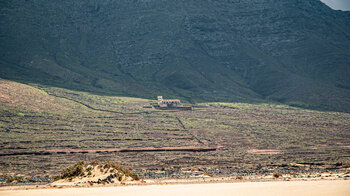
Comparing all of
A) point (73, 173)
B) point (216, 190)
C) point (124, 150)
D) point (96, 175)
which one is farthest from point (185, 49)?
point (216, 190)

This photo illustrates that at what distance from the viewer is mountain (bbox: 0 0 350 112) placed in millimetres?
115750

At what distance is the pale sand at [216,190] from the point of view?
22312 mm

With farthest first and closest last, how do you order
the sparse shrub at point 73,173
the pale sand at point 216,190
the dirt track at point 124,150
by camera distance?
the dirt track at point 124,150 → the sparse shrub at point 73,173 → the pale sand at point 216,190

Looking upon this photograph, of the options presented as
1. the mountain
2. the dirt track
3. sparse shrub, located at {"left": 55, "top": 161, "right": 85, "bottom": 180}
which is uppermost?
the mountain

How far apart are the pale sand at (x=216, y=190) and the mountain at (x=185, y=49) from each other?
8200 centimetres

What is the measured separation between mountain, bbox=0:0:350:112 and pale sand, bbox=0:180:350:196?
8200 centimetres

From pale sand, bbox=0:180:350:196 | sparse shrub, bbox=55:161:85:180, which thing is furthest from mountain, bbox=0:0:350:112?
pale sand, bbox=0:180:350:196

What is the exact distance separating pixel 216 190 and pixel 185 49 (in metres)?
122

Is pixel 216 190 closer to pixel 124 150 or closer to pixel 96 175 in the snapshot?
pixel 96 175

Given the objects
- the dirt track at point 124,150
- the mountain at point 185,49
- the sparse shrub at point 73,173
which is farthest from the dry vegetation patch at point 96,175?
the mountain at point 185,49

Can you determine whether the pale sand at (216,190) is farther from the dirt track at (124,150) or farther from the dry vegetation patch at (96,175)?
the dirt track at (124,150)

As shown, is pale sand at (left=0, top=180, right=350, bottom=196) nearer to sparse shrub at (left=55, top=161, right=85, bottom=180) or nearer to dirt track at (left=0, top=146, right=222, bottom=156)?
sparse shrub at (left=55, top=161, right=85, bottom=180)

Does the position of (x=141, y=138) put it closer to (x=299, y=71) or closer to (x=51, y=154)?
(x=51, y=154)

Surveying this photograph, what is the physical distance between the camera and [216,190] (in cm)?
2348
